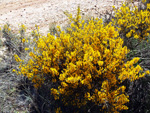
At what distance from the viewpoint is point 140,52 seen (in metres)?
3.49

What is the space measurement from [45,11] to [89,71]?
17.2ft

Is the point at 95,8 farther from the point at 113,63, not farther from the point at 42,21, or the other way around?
the point at 113,63

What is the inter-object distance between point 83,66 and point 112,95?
66cm

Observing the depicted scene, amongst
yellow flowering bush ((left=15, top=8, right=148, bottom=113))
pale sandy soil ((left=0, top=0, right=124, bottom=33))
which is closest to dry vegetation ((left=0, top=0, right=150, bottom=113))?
yellow flowering bush ((left=15, top=8, right=148, bottom=113))

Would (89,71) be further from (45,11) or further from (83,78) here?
(45,11)

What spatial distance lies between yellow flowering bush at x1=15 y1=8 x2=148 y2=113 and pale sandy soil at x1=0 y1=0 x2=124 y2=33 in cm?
294

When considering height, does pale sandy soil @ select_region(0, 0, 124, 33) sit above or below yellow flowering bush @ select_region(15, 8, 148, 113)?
above

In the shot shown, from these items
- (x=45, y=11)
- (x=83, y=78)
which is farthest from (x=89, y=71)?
(x=45, y=11)

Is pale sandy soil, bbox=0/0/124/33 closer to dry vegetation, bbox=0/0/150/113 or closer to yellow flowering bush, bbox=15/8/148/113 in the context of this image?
dry vegetation, bbox=0/0/150/113

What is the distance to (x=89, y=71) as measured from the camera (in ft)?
8.52

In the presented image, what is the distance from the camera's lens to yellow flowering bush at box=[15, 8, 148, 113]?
8.15ft

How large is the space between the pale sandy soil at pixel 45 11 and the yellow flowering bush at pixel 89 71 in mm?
2940

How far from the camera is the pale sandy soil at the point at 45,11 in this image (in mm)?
6254

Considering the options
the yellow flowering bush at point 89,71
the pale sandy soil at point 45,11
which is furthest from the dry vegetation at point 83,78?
the pale sandy soil at point 45,11
